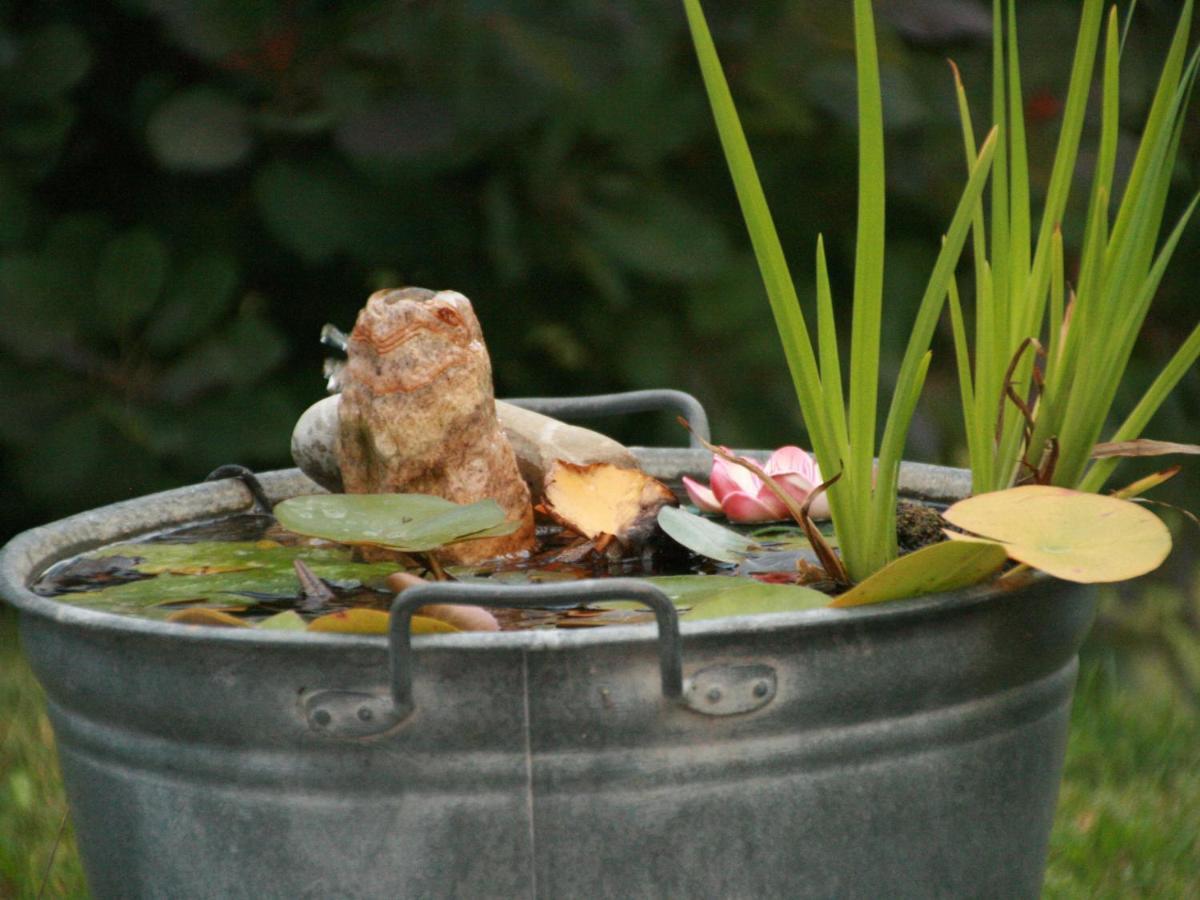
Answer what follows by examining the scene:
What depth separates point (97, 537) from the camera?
132cm

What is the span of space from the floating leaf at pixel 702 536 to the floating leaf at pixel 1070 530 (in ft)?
0.79

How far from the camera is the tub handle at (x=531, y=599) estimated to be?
0.83 m

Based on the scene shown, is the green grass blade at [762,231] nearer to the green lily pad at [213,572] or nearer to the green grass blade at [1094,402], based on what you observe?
the green grass blade at [1094,402]

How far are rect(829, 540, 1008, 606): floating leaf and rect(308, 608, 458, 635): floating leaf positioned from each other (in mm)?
254

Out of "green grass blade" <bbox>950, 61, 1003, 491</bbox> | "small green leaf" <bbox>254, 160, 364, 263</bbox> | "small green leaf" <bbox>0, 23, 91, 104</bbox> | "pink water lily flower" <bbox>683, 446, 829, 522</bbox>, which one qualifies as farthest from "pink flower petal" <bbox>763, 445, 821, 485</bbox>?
"small green leaf" <bbox>0, 23, 91, 104</bbox>

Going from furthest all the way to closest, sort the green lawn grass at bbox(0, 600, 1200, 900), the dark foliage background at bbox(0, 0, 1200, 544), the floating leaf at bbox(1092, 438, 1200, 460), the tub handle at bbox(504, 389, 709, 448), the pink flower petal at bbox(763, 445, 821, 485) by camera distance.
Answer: the dark foliage background at bbox(0, 0, 1200, 544), the green lawn grass at bbox(0, 600, 1200, 900), the tub handle at bbox(504, 389, 709, 448), the pink flower petal at bbox(763, 445, 821, 485), the floating leaf at bbox(1092, 438, 1200, 460)

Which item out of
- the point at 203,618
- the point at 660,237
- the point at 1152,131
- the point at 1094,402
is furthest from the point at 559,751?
the point at 660,237

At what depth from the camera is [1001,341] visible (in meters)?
1.04

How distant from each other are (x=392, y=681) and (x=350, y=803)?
0.11m

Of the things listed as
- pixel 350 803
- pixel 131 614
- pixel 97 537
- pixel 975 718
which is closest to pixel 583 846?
pixel 350 803

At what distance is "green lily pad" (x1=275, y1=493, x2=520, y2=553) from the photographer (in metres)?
1.06

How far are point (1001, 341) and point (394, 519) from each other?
0.48 meters

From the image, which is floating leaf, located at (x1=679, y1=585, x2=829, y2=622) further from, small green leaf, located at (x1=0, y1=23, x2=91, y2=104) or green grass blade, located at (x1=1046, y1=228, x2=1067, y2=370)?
small green leaf, located at (x1=0, y1=23, x2=91, y2=104)

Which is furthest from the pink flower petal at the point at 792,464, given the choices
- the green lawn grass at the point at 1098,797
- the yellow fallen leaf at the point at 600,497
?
the green lawn grass at the point at 1098,797
